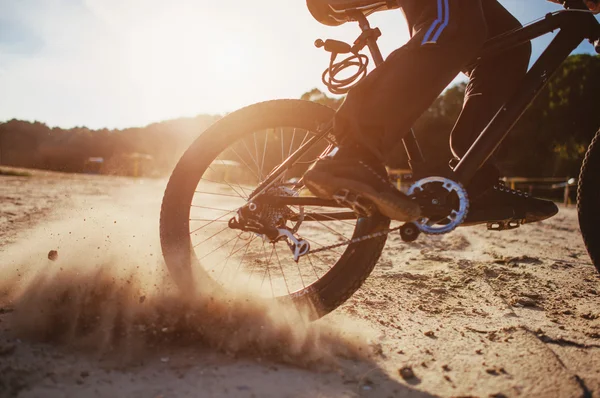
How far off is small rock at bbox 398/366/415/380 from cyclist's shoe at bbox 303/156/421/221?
674 millimetres

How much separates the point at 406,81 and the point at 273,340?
4.44 feet

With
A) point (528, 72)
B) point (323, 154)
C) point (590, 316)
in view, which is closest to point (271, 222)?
point (323, 154)

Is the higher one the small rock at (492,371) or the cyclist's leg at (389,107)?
the cyclist's leg at (389,107)

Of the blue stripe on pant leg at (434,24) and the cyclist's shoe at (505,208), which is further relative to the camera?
the cyclist's shoe at (505,208)

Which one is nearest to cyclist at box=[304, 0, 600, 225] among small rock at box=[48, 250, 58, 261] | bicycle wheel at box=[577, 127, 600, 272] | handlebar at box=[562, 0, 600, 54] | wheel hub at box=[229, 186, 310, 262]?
wheel hub at box=[229, 186, 310, 262]

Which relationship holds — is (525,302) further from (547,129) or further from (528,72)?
(547,129)

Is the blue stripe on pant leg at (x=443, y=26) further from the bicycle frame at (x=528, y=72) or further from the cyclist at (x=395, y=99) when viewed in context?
the bicycle frame at (x=528, y=72)

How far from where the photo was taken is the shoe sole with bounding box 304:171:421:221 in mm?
1578

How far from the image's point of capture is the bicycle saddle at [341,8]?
183 centimetres

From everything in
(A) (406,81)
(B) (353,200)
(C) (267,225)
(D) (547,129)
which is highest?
(D) (547,129)

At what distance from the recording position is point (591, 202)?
206 cm

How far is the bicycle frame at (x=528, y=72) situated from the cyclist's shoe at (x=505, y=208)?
20cm

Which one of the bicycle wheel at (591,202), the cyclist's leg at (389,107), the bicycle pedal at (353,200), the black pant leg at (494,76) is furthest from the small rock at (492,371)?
the black pant leg at (494,76)

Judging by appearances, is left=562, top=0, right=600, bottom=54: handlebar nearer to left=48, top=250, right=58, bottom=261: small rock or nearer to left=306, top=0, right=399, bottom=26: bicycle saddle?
left=306, top=0, right=399, bottom=26: bicycle saddle
